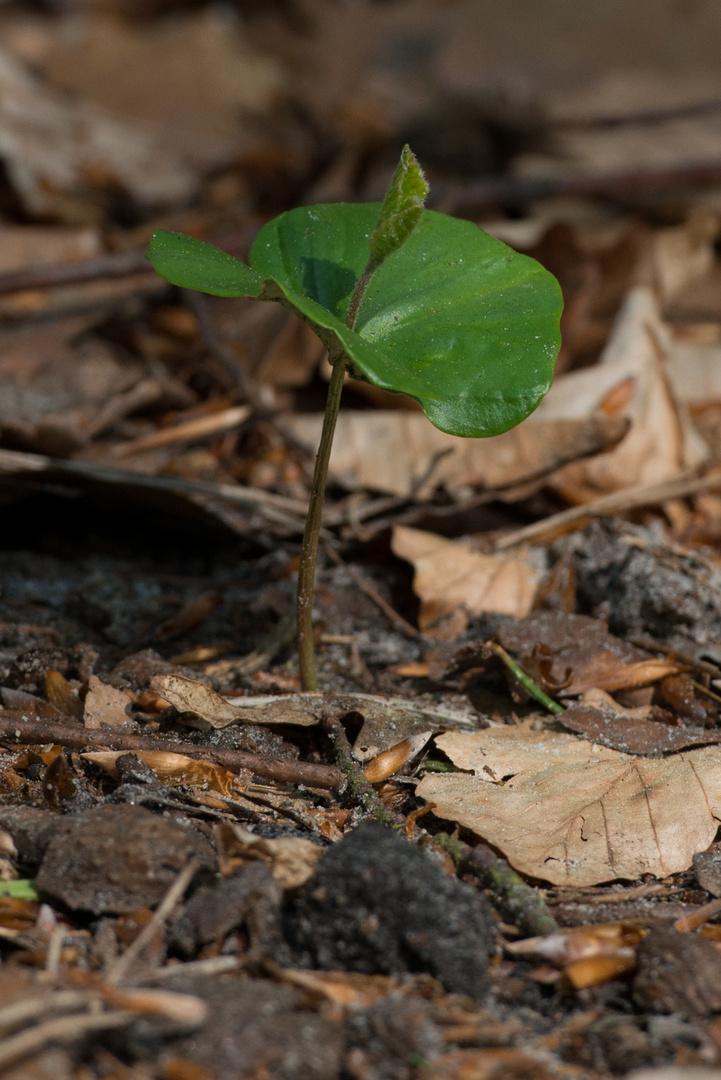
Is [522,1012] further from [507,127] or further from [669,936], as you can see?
[507,127]

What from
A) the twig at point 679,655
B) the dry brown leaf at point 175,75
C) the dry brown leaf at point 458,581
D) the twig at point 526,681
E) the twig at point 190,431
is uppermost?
the dry brown leaf at point 175,75

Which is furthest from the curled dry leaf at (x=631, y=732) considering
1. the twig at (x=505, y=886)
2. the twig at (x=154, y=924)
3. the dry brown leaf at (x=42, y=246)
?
the dry brown leaf at (x=42, y=246)

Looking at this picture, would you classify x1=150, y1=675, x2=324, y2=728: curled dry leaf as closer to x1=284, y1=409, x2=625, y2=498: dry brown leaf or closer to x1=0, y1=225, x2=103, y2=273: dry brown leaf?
x1=284, y1=409, x2=625, y2=498: dry brown leaf

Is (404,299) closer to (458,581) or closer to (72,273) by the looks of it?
(458,581)

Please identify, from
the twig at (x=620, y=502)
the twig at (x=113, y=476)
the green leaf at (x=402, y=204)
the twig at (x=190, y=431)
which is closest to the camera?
the green leaf at (x=402, y=204)

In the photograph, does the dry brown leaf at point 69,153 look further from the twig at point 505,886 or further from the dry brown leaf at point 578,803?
the twig at point 505,886

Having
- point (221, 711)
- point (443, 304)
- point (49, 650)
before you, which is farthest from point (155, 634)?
point (443, 304)

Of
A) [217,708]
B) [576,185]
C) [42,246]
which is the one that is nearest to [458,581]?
[217,708]
